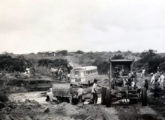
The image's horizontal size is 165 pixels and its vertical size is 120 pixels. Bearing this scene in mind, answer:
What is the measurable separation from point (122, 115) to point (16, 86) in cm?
2382

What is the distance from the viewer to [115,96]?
21.6 metres

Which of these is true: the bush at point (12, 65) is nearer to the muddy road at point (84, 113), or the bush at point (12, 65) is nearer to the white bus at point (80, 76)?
the white bus at point (80, 76)

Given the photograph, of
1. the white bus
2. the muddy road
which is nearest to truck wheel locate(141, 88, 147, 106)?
the muddy road

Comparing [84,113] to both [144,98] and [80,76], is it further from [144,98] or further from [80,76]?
[80,76]

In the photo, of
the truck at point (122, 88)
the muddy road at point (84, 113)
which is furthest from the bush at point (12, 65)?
the muddy road at point (84, 113)

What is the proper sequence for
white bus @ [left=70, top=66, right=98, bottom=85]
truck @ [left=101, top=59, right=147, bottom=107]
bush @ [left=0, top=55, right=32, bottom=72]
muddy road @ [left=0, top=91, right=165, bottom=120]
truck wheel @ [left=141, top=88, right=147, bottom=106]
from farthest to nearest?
bush @ [left=0, top=55, right=32, bottom=72], white bus @ [left=70, top=66, right=98, bottom=85], truck @ [left=101, top=59, right=147, bottom=107], truck wheel @ [left=141, top=88, right=147, bottom=106], muddy road @ [left=0, top=91, right=165, bottom=120]

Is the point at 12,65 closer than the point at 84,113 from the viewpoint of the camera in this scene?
No

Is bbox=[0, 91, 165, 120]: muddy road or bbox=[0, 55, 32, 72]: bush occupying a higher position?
bbox=[0, 55, 32, 72]: bush

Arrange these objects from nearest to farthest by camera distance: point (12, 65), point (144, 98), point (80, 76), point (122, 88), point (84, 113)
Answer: point (84, 113)
point (144, 98)
point (122, 88)
point (80, 76)
point (12, 65)

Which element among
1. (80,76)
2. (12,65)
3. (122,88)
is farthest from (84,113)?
(12,65)

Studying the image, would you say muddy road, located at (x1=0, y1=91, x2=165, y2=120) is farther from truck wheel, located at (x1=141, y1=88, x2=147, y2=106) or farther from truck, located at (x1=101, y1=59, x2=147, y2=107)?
truck, located at (x1=101, y1=59, x2=147, y2=107)

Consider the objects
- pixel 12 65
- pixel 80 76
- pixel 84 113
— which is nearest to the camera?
pixel 84 113

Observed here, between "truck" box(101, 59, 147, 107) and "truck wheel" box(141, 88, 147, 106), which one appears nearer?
"truck wheel" box(141, 88, 147, 106)

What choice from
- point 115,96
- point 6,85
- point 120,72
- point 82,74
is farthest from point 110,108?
point 6,85
